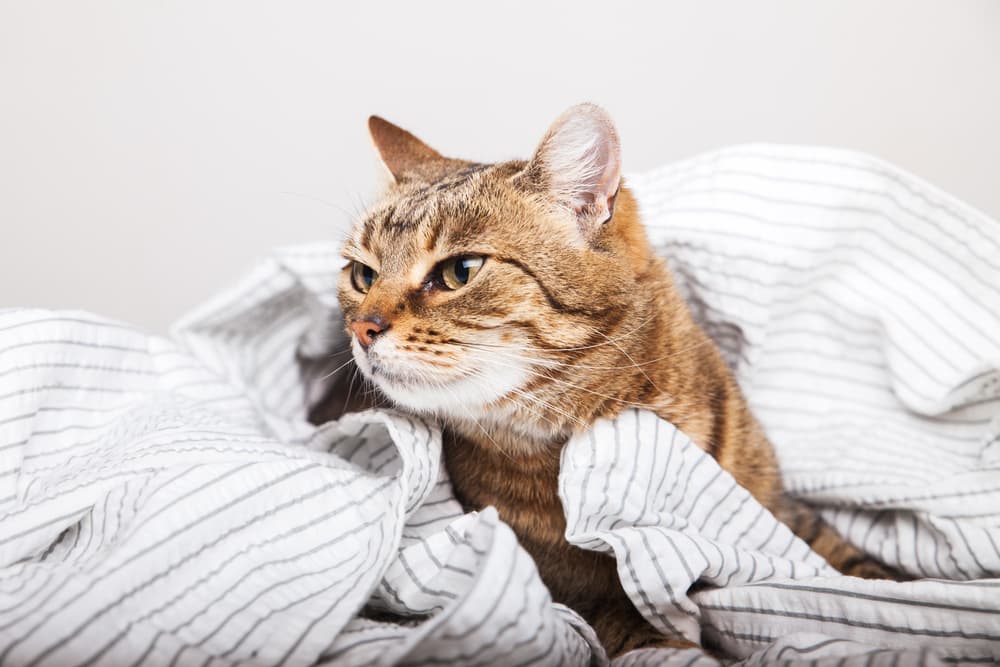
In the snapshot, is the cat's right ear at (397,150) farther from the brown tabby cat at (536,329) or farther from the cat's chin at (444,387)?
the cat's chin at (444,387)

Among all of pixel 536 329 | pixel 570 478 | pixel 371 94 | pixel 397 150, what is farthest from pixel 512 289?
pixel 371 94

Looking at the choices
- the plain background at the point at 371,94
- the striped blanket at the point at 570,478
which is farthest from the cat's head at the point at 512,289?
the plain background at the point at 371,94

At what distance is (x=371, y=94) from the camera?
1.69 meters

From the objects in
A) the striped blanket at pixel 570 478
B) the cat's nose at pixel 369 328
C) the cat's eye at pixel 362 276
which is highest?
the cat's eye at pixel 362 276

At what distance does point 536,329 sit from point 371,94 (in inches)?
39.1

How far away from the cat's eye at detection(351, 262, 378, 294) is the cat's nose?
8.0 inches

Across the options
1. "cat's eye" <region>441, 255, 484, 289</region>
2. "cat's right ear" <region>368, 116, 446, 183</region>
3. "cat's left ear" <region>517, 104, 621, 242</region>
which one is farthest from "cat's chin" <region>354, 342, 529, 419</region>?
"cat's right ear" <region>368, 116, 446, 183</region>

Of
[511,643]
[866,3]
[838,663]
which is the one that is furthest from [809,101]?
[511,643]

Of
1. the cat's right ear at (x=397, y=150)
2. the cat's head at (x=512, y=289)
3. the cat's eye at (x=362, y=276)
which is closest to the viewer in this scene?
the cat's head at (x=512, y=289)

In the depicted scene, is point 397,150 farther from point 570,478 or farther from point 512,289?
point 570,478

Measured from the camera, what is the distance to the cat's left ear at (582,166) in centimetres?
103

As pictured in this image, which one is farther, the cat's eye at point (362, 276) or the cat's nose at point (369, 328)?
the cat's eye at point (362, 276)

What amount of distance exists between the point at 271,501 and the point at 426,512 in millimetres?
284

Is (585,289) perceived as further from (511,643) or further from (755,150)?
(755,150)
